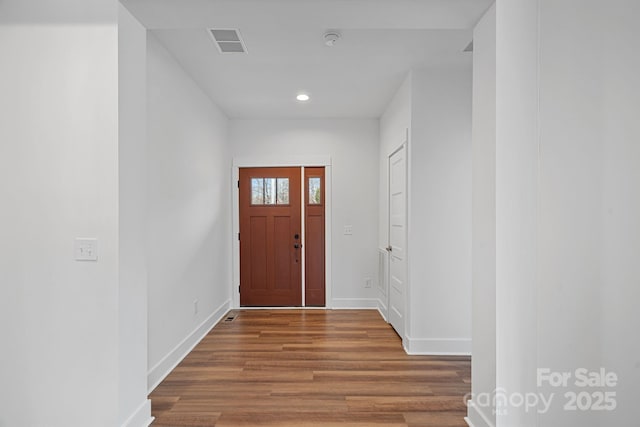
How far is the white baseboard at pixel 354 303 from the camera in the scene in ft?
16.6

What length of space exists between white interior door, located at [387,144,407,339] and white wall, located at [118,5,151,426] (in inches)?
91.1

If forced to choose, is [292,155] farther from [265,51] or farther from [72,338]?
[72,338]

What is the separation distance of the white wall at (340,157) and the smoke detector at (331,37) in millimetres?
Answer: 2305

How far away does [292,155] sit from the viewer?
508cm

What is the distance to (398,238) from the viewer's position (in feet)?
12.9

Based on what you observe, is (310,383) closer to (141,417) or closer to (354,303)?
(141,417)

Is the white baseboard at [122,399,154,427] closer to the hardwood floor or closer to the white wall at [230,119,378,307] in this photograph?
the hardwood floor

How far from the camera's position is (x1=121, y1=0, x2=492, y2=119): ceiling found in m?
2.04

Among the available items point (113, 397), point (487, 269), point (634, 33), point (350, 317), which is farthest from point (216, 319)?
point (634, 33)

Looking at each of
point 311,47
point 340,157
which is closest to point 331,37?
point 311,47

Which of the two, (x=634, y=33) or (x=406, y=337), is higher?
(x=634, y=33)

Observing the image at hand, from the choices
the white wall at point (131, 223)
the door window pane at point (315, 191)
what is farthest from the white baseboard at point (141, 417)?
the door window pane at point (315, 191)

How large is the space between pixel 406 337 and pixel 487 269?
1650 millimetres

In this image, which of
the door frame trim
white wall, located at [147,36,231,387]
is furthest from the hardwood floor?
the door frame trim
